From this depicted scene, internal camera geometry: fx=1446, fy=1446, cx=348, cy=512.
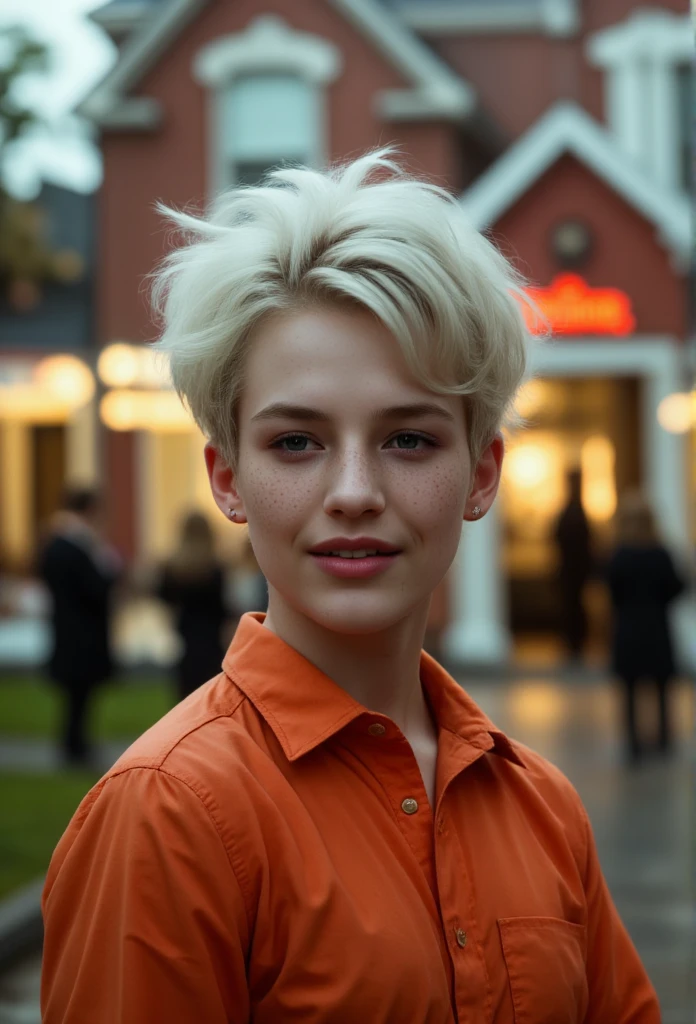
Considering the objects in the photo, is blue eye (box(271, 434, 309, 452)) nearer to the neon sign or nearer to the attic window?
the neon sign

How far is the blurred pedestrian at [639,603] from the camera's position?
Answer: 9.95 m

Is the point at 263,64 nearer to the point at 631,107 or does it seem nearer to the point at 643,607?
the point at 631,107

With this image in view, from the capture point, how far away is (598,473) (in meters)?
17.8

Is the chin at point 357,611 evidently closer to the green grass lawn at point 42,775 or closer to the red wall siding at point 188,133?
the green grass lawn at point 42,775

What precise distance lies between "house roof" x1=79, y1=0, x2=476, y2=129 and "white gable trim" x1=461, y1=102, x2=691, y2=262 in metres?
1.10

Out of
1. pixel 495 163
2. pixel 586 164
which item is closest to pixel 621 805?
pixel 586 164

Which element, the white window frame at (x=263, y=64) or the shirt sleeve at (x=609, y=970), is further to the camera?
the white window frame at (x=263, y=64)

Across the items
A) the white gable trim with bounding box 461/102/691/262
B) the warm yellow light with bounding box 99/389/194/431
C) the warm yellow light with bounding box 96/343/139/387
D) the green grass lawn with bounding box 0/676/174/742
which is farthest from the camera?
the warm yellow light with bounding box 99/389/194/431

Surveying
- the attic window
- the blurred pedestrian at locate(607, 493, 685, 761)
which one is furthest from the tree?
the blurred pedestrian at locate(607, 493, 685, 761)

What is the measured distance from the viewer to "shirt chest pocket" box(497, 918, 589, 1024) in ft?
5.71

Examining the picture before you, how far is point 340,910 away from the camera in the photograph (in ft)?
5.25

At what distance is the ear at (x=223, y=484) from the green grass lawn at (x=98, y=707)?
8611 millimetres

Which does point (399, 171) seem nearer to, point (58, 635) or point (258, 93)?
point (58, 635)

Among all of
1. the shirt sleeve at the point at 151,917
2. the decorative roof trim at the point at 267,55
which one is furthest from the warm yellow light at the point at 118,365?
the shirt sleeve at the point at 151,917
